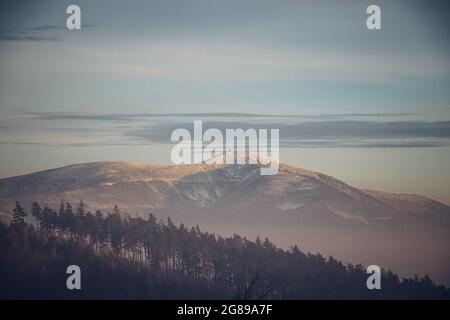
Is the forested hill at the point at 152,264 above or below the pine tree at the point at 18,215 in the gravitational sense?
below

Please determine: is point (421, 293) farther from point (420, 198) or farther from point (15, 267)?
point (15, 267)

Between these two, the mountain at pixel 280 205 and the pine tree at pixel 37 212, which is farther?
the mountain at pixel 280 205

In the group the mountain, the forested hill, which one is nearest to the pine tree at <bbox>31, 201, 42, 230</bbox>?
the forested hill

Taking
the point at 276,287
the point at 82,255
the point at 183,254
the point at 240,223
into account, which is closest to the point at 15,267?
the point at 82,255

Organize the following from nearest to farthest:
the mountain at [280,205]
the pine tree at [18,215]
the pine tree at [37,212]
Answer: the pine tree at [18,215] < the pine tree at [37,212] < the mountain at [280,205]

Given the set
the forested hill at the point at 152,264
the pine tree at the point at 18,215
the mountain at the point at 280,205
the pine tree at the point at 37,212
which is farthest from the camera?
the mountain at the point at 280,205

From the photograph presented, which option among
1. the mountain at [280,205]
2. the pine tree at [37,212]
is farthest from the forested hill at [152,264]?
the mountain at [280,205]

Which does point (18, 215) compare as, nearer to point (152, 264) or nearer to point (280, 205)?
point (152, 264)

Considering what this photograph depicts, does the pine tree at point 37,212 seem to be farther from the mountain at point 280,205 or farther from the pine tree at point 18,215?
the mountain at point 280,205
